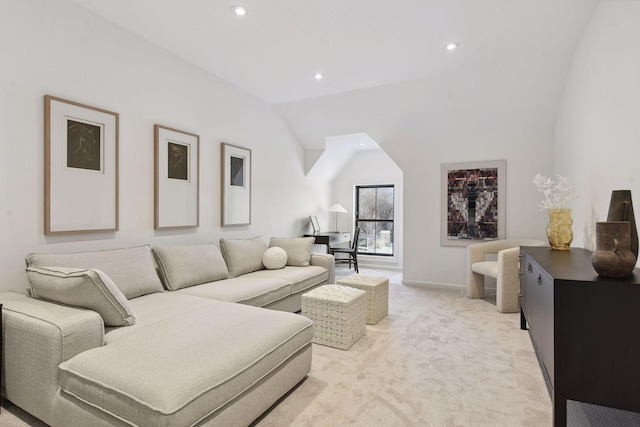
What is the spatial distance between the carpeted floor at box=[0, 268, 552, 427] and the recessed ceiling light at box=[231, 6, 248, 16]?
9.31 ft

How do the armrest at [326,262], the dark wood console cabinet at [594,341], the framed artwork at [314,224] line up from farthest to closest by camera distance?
the framed artwork at [314,224] → the armrest at [326,262] → the dark wood console cabinet at [594,341]

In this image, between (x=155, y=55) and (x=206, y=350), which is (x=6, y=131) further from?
(x=206, y=350)

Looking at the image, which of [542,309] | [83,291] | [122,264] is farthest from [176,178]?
[542,309]

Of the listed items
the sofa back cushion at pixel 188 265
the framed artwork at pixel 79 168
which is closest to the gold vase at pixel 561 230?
the sofa back cushion at pixel 188 265

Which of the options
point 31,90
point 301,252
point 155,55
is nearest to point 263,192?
point 301,252

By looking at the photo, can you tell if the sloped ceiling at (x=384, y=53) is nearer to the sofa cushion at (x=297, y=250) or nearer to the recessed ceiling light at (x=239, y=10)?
the recessed ceiling light at (x=239, y=10)

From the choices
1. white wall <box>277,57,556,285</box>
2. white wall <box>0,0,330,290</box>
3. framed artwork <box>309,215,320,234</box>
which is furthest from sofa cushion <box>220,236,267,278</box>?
white wall <box>277,57,556,285</box>

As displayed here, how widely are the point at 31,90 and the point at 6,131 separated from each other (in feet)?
1.18

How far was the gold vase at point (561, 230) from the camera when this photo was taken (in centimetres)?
285

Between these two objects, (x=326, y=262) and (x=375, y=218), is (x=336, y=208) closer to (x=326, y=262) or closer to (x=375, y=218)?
A: (x=375, y=218)

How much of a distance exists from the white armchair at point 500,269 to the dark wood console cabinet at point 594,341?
2.22 metres

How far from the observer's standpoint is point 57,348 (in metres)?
1.64

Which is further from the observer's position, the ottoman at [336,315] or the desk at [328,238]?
the desk at [328,238]

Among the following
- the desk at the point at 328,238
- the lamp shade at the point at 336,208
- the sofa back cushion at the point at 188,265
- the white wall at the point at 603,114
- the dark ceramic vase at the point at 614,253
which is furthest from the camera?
the lamp shade at the point at 336,208
